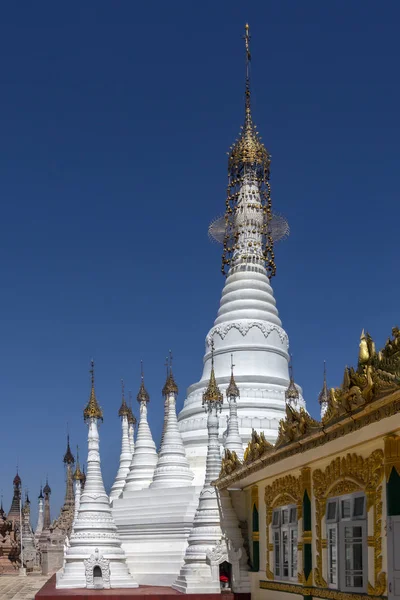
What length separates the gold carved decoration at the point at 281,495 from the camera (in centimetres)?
1600

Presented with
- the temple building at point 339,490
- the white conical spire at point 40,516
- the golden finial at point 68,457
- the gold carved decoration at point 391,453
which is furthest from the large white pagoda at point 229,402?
the white conical spire at point 40,516

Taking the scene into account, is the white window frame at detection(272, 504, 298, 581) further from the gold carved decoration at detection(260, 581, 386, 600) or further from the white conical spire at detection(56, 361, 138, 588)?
the white conical spire at detection(56, 361, 138, 588)

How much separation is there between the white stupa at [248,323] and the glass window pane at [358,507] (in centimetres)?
1875

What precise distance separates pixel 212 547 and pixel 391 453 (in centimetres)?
1124

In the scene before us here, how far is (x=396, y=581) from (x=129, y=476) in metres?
23.0

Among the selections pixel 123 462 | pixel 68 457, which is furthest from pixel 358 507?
pixel 68 457

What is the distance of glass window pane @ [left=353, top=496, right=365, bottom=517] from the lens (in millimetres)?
12758

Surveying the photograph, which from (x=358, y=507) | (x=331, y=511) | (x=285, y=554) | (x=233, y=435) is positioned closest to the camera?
(x=358, y=507)

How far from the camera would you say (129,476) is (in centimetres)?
3338

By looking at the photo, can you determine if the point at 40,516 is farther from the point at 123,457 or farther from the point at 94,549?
the point at 94,549

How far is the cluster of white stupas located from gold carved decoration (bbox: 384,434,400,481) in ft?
32.0

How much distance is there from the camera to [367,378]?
10.4 m

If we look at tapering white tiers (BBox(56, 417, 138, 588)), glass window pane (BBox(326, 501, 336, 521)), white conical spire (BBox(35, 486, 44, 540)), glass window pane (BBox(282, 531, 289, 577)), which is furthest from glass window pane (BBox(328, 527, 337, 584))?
white conical spire (BBox(35, 486, 44, 540))

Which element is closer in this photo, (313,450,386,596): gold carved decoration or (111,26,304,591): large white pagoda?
(313,450,386,596): gold carved decoration
